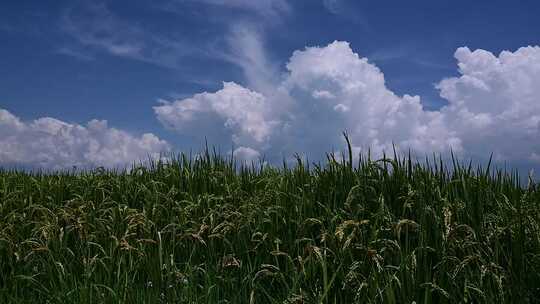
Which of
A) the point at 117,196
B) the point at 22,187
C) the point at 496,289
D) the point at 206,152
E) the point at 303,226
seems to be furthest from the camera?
the point at 22,187

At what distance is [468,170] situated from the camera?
24.8 feet

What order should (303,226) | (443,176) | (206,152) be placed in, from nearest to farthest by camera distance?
(303,226) → (443,176) → (206,152)

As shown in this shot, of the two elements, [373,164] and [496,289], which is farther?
[373,164]

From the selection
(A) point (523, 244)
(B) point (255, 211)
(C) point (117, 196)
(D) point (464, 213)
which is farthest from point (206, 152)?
(A) point (523, 244)

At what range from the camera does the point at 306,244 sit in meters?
6.55

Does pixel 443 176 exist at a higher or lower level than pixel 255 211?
higher

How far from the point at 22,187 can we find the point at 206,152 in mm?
3480

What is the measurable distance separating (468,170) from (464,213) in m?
1.13

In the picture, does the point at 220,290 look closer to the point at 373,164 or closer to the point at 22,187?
the point at 373,164

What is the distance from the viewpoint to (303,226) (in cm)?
642

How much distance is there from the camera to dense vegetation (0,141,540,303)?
214 inches

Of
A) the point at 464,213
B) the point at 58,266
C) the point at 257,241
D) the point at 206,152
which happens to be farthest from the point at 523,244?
the point at 206,152

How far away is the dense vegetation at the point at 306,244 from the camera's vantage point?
5434 mm

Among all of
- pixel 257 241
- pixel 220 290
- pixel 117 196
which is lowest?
pixel 220 290
